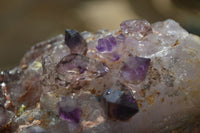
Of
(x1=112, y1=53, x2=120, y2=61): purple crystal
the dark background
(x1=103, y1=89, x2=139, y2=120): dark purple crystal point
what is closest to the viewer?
(x1=103, y1=89, x2=139, y2=120): dark purple crystal point

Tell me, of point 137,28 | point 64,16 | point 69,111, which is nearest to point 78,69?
point 69,111

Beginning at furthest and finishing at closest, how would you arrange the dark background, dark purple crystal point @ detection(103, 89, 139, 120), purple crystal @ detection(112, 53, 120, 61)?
the dark background → purple crystal @ detection(112, 53, 120, 61) → dark purple crystal point @ detection(103, 89, 139, 120)

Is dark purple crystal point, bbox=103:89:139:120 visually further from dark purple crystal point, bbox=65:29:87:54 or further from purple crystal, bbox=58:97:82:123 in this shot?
dark purple crystal point, bbox=65:29:87:54

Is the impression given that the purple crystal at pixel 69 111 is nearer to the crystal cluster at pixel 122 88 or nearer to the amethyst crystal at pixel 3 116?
the crystal cluster at pixel 122 88

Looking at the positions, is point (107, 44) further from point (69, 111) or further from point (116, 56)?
point (69, 111)

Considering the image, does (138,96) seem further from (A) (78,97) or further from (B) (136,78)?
(A) (78,97)

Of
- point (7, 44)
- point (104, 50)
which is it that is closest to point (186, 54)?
point (104, 50)

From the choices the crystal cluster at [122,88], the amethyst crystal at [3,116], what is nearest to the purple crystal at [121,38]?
the crystal cluster at [122,88]

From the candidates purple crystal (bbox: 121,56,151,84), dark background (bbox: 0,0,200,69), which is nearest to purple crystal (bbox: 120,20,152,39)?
purple crystal (bbox: 121,56,151,84)
